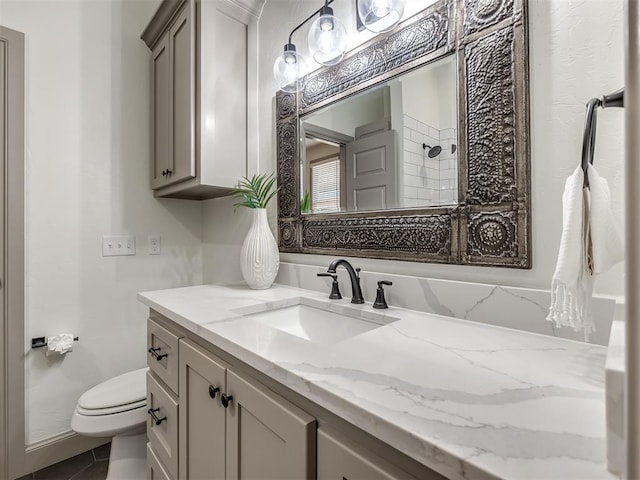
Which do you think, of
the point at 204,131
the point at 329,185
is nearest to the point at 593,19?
the point at 329,185

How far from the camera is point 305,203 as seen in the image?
1412mm

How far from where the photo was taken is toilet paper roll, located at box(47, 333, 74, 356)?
1.60 meters

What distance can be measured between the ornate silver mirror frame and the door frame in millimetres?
1633

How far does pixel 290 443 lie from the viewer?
0.57 m

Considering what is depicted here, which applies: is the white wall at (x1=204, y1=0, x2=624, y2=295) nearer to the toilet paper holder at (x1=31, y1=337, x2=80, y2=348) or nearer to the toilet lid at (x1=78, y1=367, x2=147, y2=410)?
the toilet lid at (x1=78, y1=367, x2=147, y2=410)

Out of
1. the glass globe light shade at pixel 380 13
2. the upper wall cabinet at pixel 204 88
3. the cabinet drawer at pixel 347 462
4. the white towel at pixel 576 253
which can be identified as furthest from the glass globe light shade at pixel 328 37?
the cabinet drawer at pixel 347 462

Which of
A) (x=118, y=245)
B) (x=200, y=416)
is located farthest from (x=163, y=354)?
(x=118, y=245)

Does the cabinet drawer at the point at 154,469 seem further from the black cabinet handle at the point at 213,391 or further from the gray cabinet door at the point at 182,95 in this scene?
the gray cabinet door at the point at 182,95

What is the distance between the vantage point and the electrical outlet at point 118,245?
1.81 m

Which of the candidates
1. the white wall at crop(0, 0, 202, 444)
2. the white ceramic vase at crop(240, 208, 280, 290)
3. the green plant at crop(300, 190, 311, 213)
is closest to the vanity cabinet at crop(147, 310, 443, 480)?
the white ceramic vase at crop(240, 208, 280, 290)

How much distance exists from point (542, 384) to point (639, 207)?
383mm

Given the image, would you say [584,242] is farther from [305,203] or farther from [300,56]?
[300,56]

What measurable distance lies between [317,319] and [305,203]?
1.72 ft

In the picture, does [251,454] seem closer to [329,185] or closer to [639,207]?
[639,207]
